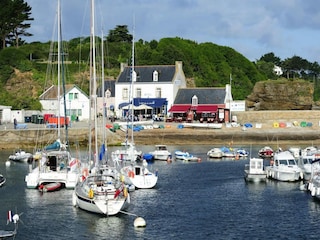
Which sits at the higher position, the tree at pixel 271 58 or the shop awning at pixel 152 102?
the tree at pixel 271 58

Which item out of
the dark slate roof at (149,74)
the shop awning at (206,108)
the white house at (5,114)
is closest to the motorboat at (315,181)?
the shop awning at (206,108)

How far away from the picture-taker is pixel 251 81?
127 meters

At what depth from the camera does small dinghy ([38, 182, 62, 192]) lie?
4091 cm

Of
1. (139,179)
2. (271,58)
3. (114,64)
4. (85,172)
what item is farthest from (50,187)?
(271,58)

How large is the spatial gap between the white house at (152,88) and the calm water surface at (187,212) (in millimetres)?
38939

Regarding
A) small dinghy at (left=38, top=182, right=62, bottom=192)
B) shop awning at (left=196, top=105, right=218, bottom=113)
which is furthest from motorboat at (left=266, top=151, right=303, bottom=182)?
shop awning at (left=196, top=105, right=218, bottom=113)

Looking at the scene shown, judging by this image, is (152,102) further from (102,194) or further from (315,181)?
(102,194)

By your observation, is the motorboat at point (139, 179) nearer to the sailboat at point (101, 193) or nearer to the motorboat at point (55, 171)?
the motorboat at point (55, 171)

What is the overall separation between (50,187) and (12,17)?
65097mm

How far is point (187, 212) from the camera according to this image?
115 ft

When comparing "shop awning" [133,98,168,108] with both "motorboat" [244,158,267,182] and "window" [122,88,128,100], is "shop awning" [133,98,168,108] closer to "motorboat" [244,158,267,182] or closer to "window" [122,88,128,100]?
"window" [122,88,128,100]

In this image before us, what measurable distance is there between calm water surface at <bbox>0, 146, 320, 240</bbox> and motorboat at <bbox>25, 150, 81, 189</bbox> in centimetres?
97

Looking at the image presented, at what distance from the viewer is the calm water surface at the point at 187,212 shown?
3053cm

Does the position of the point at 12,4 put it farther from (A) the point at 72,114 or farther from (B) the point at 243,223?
(B) the point at 243,223
